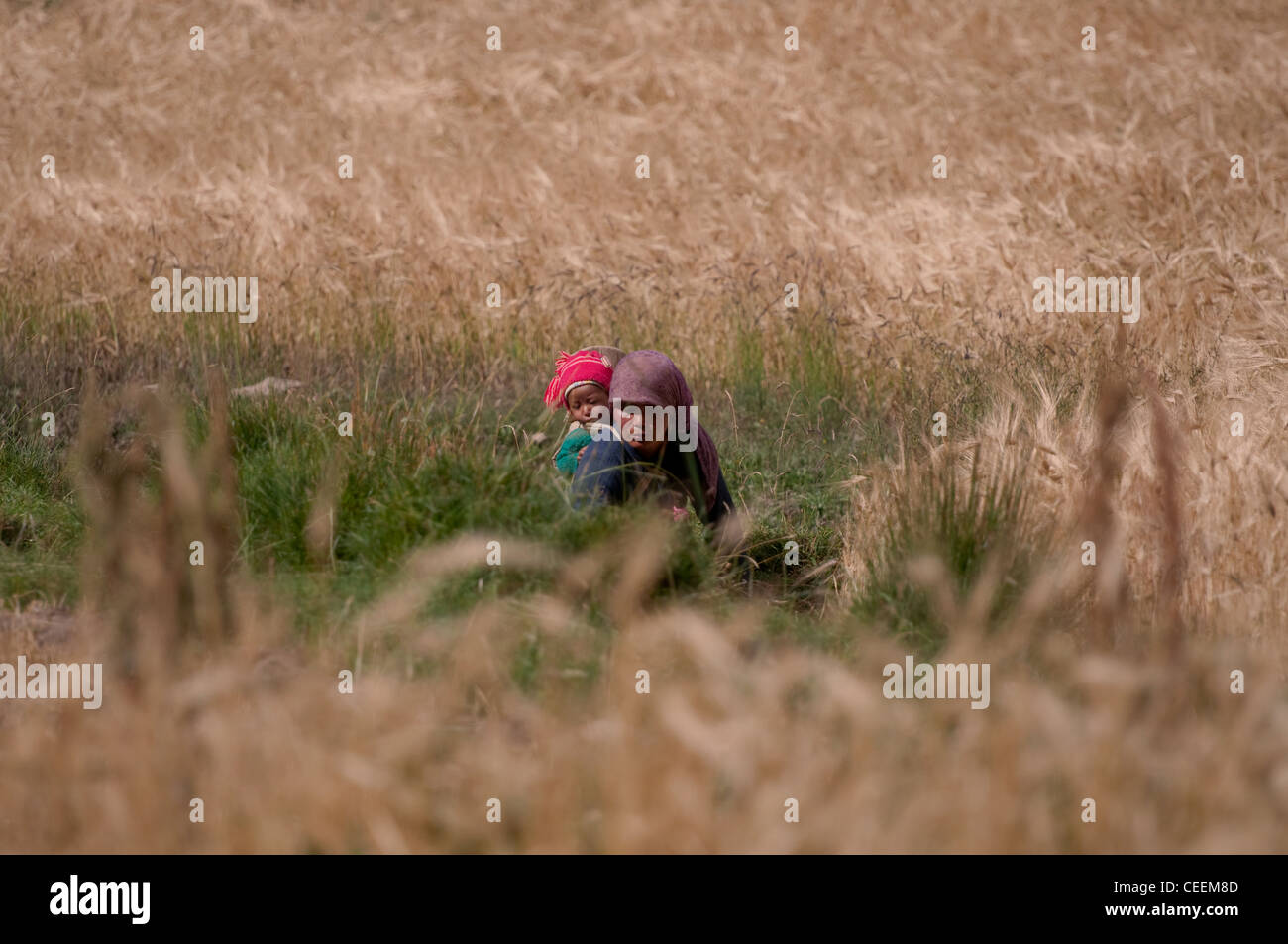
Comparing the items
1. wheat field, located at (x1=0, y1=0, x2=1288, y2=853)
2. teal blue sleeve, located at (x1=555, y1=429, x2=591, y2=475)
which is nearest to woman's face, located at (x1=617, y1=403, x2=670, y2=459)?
teal blue sleeve, located at (x1=555, y1=429, x2=591, y2=475)

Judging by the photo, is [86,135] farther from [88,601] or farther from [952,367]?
[88,601]

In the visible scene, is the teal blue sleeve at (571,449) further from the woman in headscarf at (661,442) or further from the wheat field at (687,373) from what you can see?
the wheat field at (687,373)

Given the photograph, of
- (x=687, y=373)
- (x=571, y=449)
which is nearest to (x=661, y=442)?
(x=571, y=449)

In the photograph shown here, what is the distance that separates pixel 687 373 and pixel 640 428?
2349 mm

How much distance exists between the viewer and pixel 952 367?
7.00m

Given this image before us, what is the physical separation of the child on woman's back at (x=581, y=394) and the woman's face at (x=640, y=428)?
88 mm

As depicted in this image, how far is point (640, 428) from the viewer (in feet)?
17.9

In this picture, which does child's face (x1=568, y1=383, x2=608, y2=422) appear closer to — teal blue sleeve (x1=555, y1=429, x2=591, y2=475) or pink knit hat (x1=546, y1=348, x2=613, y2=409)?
pink knit hat (x1=546, y1=348, x2=613, y2=409)

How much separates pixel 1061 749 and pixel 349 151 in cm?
982

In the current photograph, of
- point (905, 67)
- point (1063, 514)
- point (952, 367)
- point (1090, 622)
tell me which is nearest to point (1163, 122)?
point (905, 67)

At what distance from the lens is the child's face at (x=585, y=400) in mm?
5648

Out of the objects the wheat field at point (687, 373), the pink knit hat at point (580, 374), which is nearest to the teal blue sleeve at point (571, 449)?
the pink knit hat at point (580, 374)

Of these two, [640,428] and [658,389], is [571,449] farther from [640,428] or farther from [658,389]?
[658,389]

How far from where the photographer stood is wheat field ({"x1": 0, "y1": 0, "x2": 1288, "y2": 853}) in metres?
2.80
